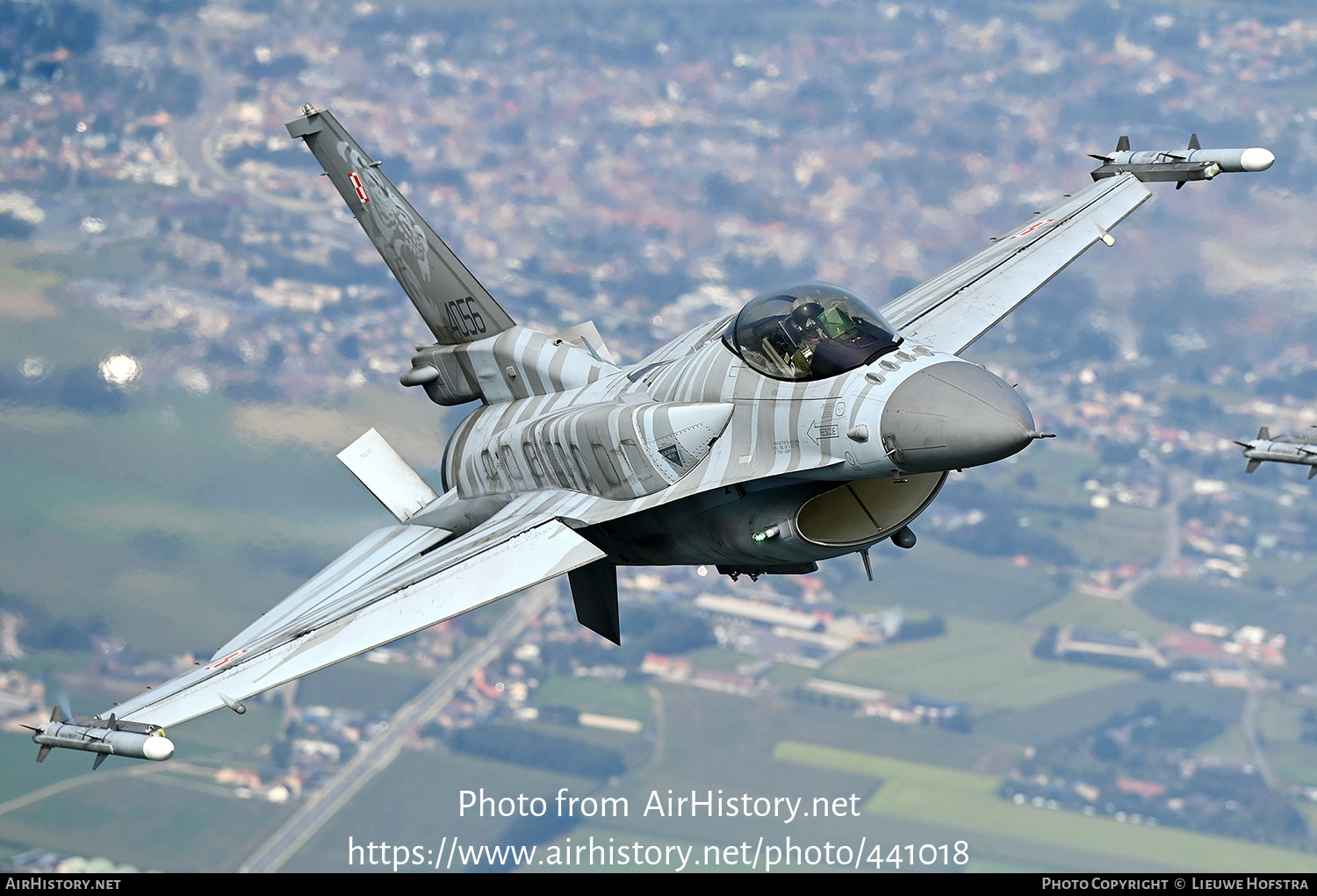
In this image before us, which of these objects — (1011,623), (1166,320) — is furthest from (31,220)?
(1166,320)

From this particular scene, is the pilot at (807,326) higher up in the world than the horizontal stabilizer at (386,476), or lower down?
lower down

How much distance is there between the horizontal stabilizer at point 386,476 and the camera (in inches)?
872

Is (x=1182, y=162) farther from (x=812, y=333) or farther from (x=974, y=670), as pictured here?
(x=974, y=670)

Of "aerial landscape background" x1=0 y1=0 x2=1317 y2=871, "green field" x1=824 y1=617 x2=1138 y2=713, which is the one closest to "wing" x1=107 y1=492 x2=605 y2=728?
"aerial landscape background" x1=0 y1=0 x2=1317 y2=871

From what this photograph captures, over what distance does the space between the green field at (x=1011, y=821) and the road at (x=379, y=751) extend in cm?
1982

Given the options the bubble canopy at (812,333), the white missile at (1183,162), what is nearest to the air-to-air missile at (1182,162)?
the white missile at (1183,162)

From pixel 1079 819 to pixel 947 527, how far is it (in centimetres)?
3063

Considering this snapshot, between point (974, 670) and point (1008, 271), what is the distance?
73.0m

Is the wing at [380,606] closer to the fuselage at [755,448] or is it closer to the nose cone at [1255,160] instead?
the fuselage at [755,448]

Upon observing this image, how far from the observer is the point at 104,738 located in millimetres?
14148

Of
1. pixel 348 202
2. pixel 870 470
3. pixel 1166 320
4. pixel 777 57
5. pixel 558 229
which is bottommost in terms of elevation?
pixel 870 470

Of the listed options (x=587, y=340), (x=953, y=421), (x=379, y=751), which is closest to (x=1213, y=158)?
(x=587, y=340)

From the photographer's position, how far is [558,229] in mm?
127062

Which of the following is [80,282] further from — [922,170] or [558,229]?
[922,170]
